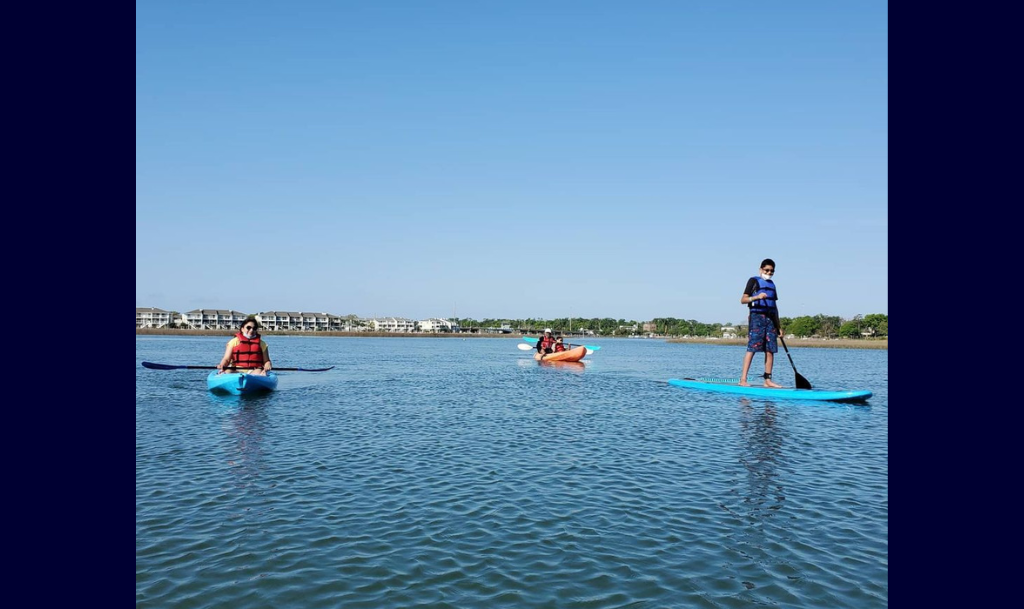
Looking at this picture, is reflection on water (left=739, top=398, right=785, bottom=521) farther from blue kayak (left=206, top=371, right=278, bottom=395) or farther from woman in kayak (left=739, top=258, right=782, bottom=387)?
blue kayak (left=206, top=371, right=278, bottom=395)

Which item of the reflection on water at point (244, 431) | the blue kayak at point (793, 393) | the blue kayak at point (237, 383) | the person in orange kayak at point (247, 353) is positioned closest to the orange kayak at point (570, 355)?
the blue kayak at point (793, 393)

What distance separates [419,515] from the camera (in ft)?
27.1

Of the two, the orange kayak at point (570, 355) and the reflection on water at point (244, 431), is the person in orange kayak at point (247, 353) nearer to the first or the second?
the reflection on water at point (244, 431)

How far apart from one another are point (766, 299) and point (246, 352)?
18699 millimetres

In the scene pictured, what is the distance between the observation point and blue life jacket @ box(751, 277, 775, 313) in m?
19.9

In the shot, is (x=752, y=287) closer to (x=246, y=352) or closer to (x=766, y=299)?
(x=766, y=299)

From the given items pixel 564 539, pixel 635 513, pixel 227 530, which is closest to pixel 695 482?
pixel 635 513

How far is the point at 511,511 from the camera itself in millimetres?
8508

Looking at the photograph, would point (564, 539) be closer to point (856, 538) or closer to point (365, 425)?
point (856, 538)

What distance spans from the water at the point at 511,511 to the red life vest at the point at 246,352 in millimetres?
4971

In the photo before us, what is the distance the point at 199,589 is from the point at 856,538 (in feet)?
24.9
